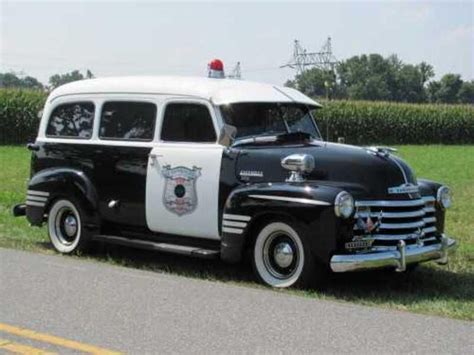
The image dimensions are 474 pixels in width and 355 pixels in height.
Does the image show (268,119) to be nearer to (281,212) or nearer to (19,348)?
(281,212)

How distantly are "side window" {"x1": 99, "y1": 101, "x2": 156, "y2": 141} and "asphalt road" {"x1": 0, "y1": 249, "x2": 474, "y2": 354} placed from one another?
198 cm

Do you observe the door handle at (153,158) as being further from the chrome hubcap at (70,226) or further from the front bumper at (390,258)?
the front bumper at (390,258)

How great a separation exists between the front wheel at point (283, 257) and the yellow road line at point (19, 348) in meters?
2.82

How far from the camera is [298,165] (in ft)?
24.4

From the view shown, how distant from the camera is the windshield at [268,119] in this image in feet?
27.3

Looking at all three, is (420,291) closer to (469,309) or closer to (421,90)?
(469,309)

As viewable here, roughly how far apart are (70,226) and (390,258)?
429 centimetres

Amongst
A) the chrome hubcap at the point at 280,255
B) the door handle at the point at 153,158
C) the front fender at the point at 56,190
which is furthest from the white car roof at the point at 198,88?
the chrome hubcap at the point at 280,255

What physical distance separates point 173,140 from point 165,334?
338 centimetres

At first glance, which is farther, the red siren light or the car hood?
the red siren light

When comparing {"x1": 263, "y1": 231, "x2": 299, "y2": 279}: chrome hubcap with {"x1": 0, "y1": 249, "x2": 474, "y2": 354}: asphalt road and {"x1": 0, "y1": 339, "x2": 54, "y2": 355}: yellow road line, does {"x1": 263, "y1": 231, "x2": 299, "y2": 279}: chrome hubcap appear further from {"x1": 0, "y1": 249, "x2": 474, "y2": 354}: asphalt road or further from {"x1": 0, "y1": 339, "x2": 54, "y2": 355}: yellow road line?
{"x1": 0, "y1": 339, "x2": 54, "y2": 355}: yellow road line

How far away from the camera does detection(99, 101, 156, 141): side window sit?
885 centimetres

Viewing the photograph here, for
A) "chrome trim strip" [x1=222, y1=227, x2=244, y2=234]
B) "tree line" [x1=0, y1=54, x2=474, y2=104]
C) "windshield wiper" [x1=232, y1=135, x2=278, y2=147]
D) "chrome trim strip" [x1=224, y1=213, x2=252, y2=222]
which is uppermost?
"tree line" [x1=0, y1=54, x2=474, y2=104]

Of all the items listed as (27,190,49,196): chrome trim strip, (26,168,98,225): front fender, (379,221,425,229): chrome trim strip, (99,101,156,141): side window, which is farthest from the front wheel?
(27,190,49,196): chrome trim strip
